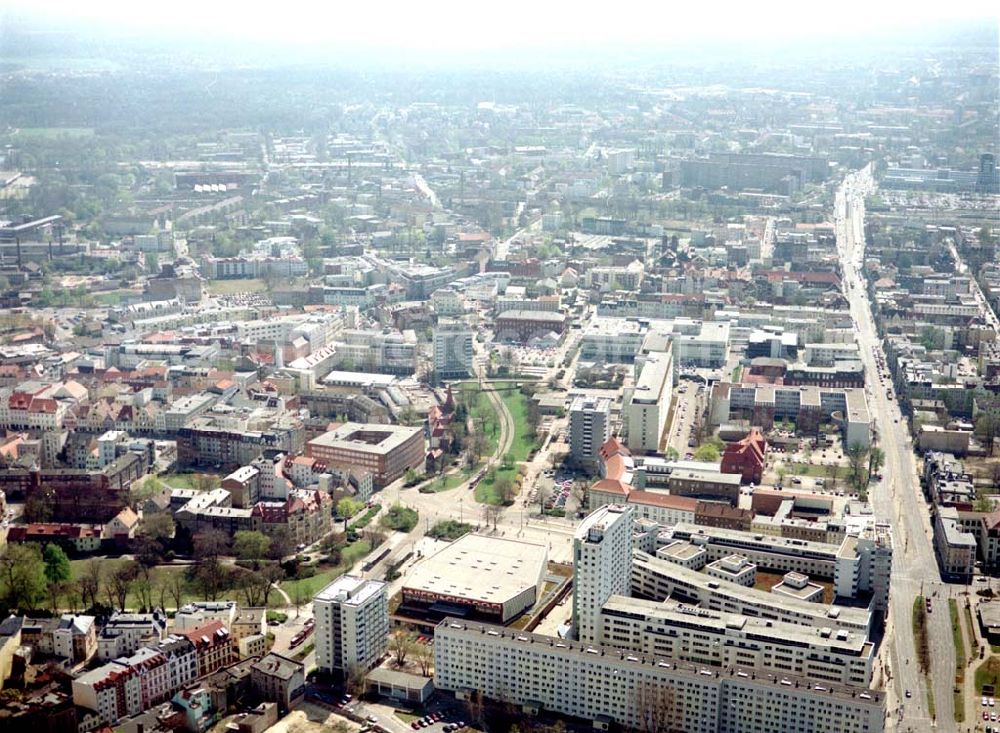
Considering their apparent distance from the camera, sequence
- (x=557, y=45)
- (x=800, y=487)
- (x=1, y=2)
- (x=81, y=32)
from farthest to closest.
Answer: (x=557, y=45) → (x=81, y=32) → (x=1, y=2) → (x=800, y=487)

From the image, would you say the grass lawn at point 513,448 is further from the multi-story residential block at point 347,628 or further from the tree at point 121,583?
the multi-story residential block at point 347,628

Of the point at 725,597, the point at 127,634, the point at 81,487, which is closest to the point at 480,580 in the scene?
the point at 725,597

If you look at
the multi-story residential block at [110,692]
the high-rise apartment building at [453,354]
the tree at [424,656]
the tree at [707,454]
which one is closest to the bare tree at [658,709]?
the tree at [424,656]

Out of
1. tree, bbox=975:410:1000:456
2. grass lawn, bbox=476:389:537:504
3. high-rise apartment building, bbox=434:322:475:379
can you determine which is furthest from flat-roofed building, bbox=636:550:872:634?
high-rise apartment building, bbox=434:322:475:379

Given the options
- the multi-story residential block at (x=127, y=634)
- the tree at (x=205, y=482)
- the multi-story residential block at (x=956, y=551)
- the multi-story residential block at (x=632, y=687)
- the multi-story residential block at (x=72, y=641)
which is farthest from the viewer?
the tree at (x=205, y=482)

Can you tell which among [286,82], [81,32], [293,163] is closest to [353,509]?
[81,32]

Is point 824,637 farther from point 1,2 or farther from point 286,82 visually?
point 286,82
